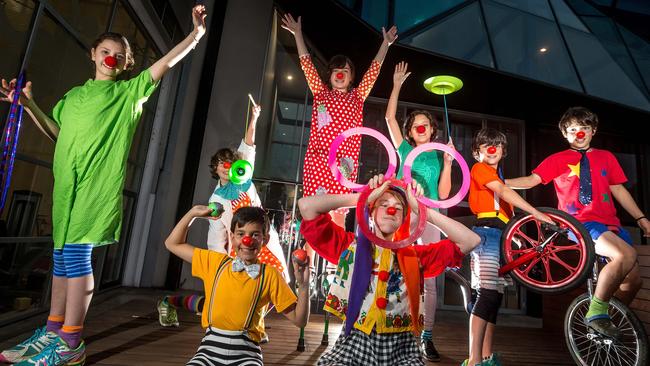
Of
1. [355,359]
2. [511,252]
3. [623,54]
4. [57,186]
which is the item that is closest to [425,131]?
[511,252]

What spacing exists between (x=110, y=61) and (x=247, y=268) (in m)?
1.43

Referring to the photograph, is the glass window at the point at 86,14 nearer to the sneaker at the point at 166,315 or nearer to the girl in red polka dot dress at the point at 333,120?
the girl in red polka dot dress at the point at 333,120

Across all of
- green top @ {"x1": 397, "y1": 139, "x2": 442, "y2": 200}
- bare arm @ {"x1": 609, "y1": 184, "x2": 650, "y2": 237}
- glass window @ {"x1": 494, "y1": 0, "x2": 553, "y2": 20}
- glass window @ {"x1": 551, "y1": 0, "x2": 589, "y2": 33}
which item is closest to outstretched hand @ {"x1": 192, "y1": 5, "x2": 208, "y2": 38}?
green top @ {"x1": 397, "y1": 139, "x2": 442, "y2": 200}

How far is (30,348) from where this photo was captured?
169 cm

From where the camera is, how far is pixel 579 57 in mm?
5180

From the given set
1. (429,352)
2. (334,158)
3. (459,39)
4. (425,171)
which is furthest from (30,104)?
(459,39)

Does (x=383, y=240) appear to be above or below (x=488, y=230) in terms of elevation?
below

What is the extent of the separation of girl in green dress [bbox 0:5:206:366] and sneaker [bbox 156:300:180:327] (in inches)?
41.9

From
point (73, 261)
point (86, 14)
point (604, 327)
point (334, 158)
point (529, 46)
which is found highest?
point (529, 46)

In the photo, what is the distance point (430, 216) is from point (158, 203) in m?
4.46

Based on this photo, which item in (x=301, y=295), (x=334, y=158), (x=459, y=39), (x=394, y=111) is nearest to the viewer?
(x=301, y=295)

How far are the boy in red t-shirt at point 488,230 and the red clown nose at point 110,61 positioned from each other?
7.89 ft

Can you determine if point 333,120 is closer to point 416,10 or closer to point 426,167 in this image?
point 426,167

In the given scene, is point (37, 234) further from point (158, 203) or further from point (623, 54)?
point (623, 54)
